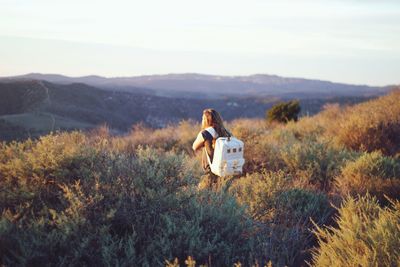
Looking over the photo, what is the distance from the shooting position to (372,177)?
23.5 ft

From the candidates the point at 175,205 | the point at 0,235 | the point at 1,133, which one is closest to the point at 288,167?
the point at 175,205

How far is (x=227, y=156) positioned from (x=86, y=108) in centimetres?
4647

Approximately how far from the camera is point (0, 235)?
12.0 ft

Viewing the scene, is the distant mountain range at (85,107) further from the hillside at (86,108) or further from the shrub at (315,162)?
the shrub at (315,162)

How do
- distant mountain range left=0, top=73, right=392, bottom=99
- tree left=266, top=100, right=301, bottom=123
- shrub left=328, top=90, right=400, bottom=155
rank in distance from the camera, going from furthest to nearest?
distant mountain range left=0, top=73, right=392, bottom=99 < tree left=266, top=100, right=301, bottom=123 < shrub left=328, top=90, right=400, bottom=155

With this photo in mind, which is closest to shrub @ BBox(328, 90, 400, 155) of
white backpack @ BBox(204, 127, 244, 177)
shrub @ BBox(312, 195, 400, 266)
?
white backpack @ BBox(204, 127, 244, 177)

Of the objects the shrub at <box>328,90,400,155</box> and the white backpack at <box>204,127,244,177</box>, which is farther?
the shrub at <box>328,90,400,155</box>

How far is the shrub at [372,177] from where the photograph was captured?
664 cm

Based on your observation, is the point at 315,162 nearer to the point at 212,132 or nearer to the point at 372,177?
the point at 372,177

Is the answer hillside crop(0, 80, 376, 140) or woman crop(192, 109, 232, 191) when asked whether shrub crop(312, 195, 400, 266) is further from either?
hillside crop(0, 80, 376, 140)

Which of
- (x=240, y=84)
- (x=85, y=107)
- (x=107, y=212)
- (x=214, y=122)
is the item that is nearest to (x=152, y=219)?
(x=107, y=212)

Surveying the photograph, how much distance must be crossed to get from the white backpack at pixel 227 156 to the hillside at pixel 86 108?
13.1 metres

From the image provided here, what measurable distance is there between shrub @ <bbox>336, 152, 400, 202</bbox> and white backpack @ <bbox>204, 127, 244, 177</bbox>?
1560 millimetres

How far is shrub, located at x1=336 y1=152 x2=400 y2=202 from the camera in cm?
664
